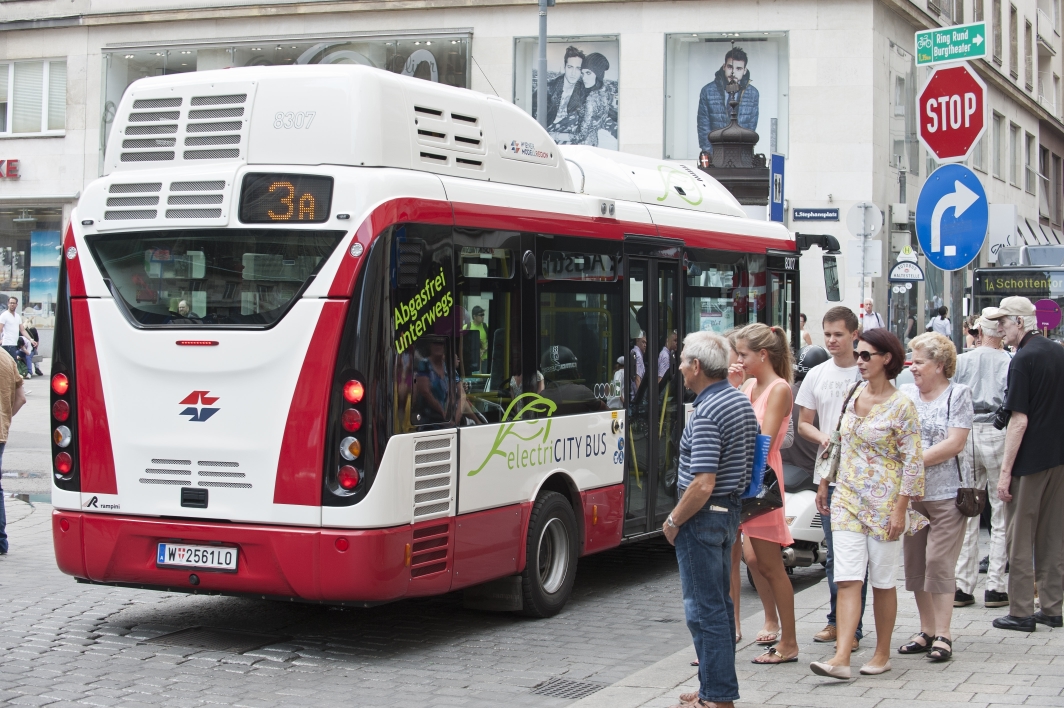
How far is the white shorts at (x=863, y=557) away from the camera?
652 centimetres

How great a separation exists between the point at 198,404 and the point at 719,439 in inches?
119

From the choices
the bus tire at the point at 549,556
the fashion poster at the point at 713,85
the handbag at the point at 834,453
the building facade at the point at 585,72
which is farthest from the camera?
the fashion poster at the point at 713,85

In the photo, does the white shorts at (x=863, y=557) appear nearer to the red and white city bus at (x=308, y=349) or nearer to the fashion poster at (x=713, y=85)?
the red and white city bus at (x=308, y=349)

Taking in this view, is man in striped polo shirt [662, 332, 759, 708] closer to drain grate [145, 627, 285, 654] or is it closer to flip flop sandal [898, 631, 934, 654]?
flip flop sandal [898, 631, 934, 654]

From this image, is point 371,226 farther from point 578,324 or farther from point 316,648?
point 316,648

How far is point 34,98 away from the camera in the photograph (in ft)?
113

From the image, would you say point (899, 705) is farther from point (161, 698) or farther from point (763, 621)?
point (161, 698)

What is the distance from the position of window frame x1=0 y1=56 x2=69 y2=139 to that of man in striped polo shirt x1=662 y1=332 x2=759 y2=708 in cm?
3165

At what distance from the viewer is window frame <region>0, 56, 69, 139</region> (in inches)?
1352

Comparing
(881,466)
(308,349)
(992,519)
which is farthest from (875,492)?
(308,349)

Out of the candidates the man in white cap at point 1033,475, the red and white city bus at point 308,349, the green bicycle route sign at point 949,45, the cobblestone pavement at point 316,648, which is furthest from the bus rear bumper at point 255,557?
the green bicycle route sign at point 949,45

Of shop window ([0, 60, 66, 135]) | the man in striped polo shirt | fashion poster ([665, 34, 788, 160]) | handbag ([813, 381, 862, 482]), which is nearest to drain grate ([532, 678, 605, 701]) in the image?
the man in striped polo shirt

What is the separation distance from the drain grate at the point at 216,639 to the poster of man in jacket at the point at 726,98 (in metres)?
24.3

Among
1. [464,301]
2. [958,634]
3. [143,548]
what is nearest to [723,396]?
[464,301]
